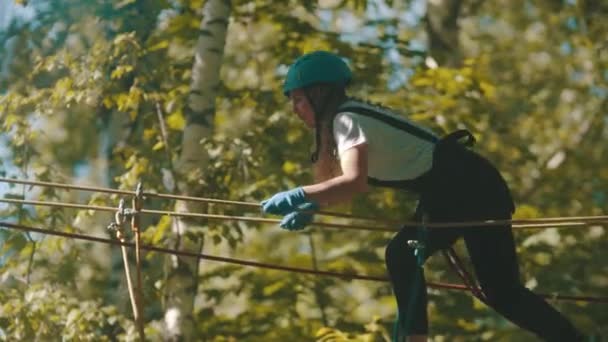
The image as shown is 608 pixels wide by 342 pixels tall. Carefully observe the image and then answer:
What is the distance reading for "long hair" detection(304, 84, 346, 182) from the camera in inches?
191

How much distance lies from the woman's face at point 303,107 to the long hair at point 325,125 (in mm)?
16

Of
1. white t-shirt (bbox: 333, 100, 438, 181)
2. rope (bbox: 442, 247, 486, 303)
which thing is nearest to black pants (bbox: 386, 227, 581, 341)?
rope (bbox: 442, 247, 486, 303)

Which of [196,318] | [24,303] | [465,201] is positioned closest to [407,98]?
[196,318]

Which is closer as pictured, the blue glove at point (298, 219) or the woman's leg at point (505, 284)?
the blue glove at point (298, 219)

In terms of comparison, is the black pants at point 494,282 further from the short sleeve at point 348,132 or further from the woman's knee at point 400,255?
the short sleeve at point 348,132

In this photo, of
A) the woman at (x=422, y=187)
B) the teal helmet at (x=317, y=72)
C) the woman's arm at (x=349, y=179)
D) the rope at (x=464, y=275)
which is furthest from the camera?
the rope at (x=464, y=275)

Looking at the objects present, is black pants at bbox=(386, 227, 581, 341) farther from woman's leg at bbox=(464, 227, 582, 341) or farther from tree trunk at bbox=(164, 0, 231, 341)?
tree trunk at bbox=(164, 0, 231, 341)

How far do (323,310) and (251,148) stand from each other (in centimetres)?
130

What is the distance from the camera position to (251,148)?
310 inches

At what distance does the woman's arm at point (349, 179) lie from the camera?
4.61 metres

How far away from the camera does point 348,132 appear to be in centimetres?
467

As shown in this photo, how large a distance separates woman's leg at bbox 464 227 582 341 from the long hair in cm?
60

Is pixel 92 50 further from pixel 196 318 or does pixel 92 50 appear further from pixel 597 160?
pixel 597 160

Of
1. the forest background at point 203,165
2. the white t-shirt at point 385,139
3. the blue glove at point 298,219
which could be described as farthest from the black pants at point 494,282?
the forest background at point 203,165
